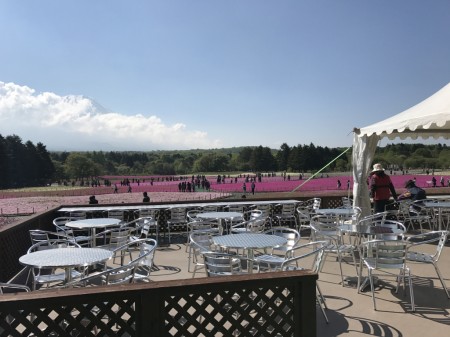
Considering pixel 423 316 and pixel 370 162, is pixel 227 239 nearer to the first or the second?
pixel 423 316

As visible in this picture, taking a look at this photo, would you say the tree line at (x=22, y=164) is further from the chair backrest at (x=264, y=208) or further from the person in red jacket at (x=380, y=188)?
the person in red jacket at (x=380, y=188)

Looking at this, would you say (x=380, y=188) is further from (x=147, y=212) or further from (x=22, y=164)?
(x=22, y=164)

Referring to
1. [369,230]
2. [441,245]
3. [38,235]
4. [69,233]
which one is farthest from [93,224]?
[441,245]

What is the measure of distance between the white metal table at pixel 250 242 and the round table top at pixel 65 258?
1.28 meters

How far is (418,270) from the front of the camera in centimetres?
624

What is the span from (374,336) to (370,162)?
19.0 ft

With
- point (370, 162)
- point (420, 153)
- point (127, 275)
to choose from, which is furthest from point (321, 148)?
point (127, 275)

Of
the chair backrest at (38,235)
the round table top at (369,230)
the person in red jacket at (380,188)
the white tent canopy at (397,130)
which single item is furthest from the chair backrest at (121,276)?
the person in red jacket at (380,188)

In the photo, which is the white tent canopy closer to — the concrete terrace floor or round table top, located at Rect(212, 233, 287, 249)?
the concrete terrace floor

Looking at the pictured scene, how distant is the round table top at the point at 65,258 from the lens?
3887 mm

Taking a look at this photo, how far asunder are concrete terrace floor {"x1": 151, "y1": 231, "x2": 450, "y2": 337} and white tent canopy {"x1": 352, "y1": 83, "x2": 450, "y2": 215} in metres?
2.40

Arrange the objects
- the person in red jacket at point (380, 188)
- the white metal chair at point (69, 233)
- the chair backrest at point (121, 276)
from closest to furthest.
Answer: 1. the chair backrest at point (121, 276)
2. the white metal chair at point (69, 233)
3. the person in red jacket at point (380, 188)

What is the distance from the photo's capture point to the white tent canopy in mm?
6863

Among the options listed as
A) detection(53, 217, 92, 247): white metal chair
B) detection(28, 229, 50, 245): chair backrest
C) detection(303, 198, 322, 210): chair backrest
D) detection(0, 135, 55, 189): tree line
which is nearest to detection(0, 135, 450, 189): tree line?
detection(0, 135, 55, 189): tree line
